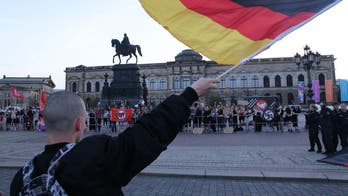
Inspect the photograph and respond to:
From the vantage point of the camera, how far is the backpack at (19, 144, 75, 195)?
132 cm

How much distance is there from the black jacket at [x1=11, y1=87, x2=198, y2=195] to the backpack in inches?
1.0

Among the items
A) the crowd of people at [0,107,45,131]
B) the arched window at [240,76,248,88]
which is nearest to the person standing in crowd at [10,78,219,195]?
the crowd of people at [0,107,45,131]

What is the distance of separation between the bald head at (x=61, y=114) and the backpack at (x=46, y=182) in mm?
153

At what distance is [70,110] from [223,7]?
7.75 feet

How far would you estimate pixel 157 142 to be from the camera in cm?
148

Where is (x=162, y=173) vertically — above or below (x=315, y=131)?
below

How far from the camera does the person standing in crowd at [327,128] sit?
335 inches

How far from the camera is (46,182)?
1.34 m

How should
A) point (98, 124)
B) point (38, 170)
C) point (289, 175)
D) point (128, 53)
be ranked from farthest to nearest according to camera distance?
1. point (128, 53)
2. point (98, 124)
3. point (289, 175)
4. point (38, 170)

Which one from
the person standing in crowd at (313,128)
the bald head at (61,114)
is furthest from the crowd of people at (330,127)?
the bald head at (61,114)

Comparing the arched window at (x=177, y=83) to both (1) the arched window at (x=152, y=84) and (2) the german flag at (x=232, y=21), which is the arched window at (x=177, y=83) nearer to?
(1) the arched window at (x=152, y=84)

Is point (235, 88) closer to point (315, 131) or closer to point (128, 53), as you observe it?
point (128, 53)

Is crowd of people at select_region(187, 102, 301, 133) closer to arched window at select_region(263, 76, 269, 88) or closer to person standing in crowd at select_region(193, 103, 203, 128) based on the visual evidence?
person standing in crowd at select_region(193, 103, 203, 128)

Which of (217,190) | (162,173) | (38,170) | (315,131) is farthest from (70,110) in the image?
(315,131)
